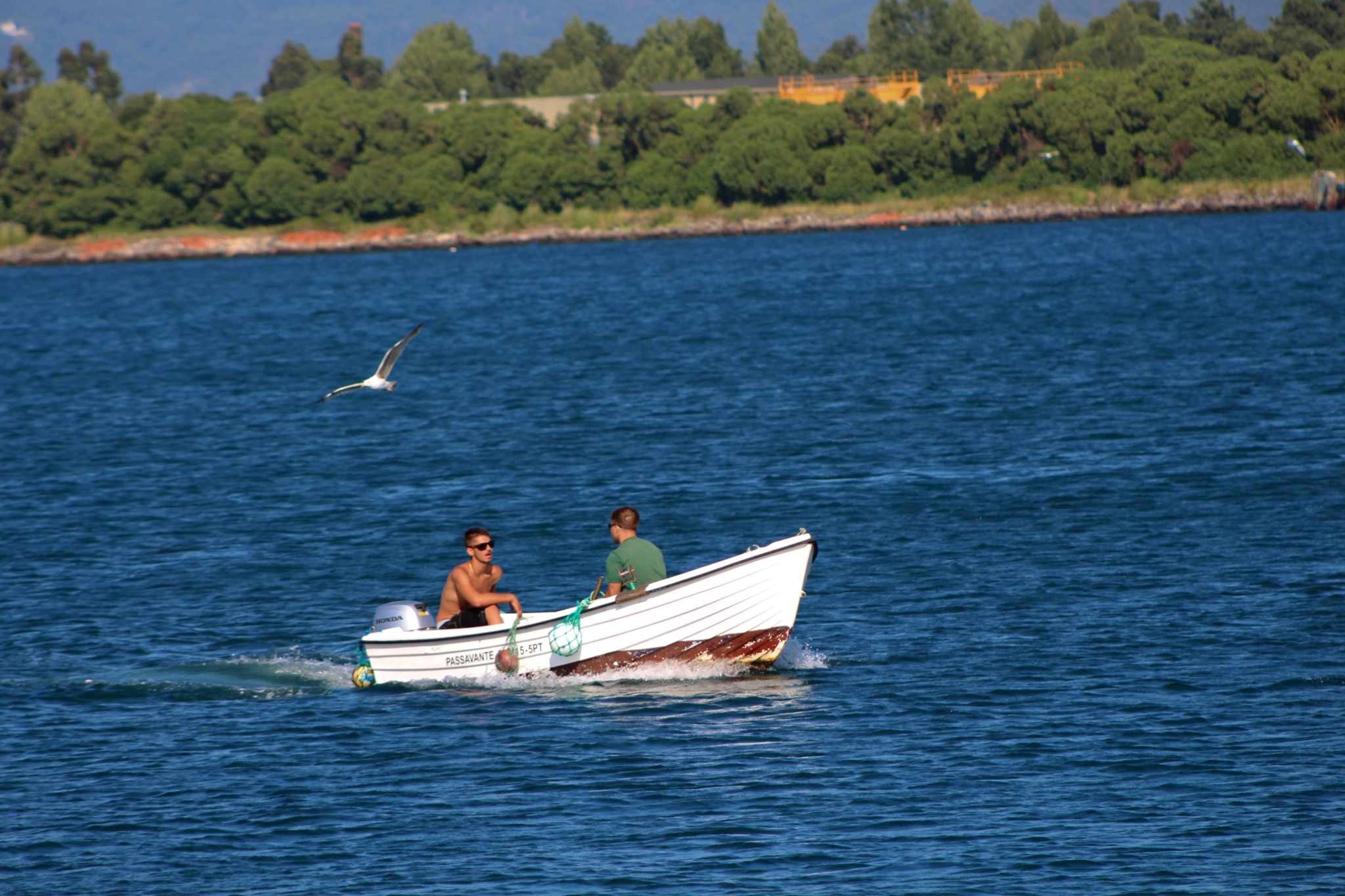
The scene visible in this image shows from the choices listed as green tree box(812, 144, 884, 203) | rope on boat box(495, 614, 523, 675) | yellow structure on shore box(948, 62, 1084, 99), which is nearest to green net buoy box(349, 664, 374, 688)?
rope on boat box(495, 614, 523, 675)

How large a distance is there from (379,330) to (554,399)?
36.5m

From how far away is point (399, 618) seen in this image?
22656mm

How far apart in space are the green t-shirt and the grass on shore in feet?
492

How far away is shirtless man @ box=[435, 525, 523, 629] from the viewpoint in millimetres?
21547

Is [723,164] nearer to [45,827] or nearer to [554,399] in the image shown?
[554,399]

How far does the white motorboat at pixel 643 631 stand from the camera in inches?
842

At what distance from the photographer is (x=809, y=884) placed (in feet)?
50.1

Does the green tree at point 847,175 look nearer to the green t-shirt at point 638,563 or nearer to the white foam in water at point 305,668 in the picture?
the white foam in water at point 305,668

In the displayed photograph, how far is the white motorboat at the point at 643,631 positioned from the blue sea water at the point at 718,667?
40 cm

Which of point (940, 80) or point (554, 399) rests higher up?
Result: point (940, 80)

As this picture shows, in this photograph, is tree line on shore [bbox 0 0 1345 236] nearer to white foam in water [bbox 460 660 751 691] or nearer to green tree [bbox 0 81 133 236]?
green tree [bbox 0 81 133 236]

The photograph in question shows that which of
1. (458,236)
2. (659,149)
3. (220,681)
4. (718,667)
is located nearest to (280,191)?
(458,236)

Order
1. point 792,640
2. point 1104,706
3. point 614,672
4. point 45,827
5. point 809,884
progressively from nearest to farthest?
point 809,884 → point 45,827 → point 1104,706 → point 614,672 → point 792,640

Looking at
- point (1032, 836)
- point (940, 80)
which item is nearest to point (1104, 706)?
point (1032, 836)
